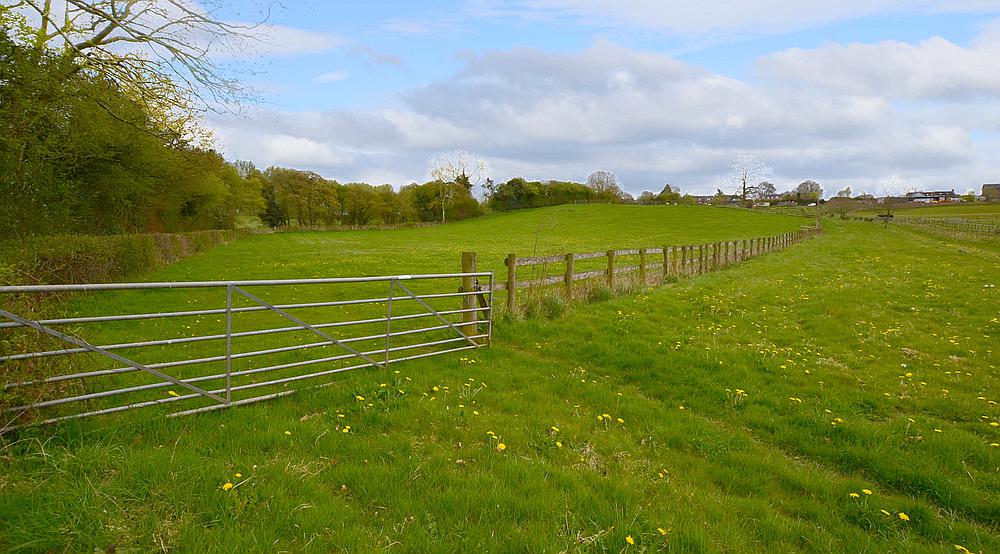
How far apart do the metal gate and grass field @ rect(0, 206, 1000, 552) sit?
1.30 ft

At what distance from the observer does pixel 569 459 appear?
14.4 feet

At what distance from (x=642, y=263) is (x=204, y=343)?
11.2 metres

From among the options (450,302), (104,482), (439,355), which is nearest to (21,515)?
(104,482)

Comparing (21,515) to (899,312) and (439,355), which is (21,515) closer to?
(439,355)

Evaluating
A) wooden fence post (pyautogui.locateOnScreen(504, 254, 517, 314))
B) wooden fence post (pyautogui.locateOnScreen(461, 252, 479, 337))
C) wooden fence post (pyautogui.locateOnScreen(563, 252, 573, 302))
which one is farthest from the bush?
wooden fence post (pyautogui.locateOnScreen(563, 252, 573, 302))

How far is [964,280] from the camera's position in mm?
15836

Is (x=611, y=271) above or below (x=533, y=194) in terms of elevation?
below

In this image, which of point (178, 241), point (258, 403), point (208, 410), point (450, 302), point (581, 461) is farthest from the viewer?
point (178, 241)

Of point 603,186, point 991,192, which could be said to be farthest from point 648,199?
point 991,192

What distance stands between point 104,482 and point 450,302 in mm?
10321

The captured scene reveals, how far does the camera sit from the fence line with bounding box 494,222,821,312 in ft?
34.1

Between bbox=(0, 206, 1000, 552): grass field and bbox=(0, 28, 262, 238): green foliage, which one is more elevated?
bbox=(0, 28, 262, 238): green foliage

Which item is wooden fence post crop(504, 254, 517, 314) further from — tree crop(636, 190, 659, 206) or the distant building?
the distant building

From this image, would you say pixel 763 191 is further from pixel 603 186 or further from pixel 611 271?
pixel 611 271
